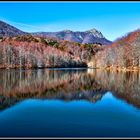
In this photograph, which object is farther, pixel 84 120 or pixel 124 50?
pixel 124 50

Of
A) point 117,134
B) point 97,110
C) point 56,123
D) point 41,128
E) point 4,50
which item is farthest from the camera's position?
point 4,50

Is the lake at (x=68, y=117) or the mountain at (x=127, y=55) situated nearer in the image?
the lake at (x=68, y=117)

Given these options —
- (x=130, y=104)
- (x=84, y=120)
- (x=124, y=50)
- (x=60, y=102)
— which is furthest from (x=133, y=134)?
(x=124, y=50)

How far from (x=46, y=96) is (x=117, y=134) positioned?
62.2ft

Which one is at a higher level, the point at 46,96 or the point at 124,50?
the point at 124,50

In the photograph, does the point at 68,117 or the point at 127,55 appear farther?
the point at 127,55

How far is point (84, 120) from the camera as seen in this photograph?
21703mm

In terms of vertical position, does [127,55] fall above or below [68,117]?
above

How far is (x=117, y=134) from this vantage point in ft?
57.9

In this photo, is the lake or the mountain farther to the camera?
the mountain

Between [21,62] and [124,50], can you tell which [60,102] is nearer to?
[124,50]

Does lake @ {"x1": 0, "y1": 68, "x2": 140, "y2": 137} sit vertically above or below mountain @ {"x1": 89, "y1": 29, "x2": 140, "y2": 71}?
below

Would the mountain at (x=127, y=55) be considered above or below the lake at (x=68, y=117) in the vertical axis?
above

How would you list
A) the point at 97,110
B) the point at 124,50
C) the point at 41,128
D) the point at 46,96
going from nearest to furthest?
the point at 41,128
the point at 97,110
the point at 46,96
the point at 124,50
